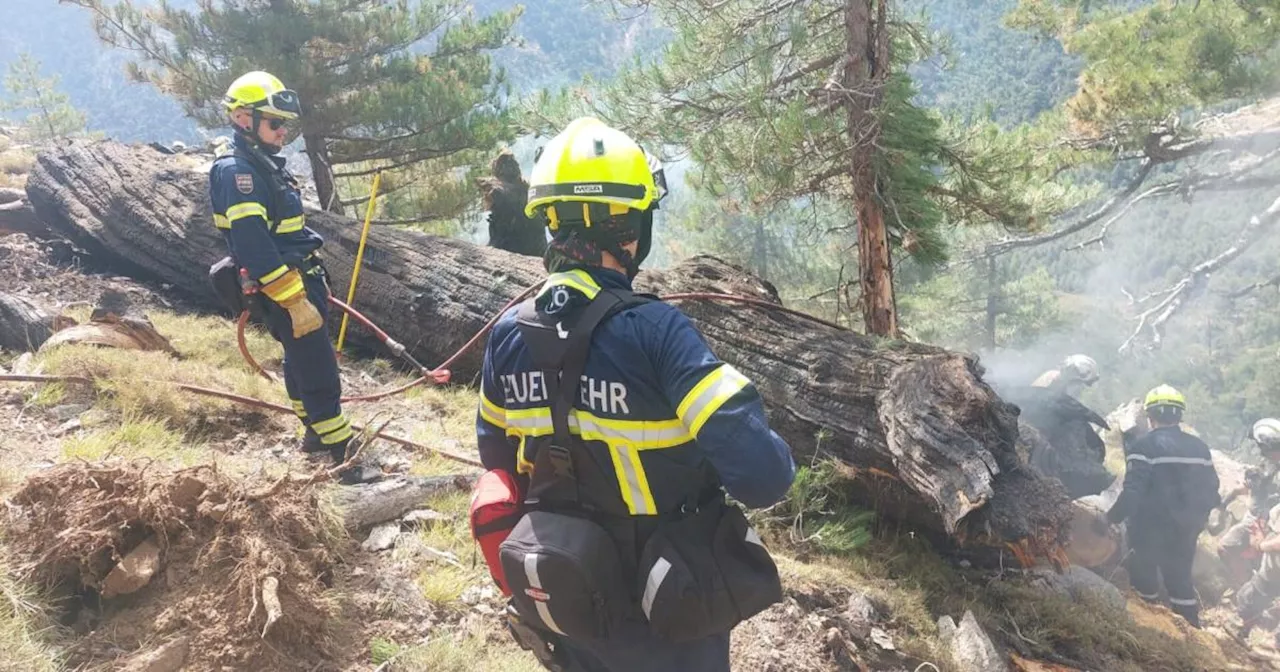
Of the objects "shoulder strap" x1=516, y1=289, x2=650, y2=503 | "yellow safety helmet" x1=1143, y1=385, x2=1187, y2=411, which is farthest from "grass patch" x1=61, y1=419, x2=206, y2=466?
"yellow safety helmet" x1=1143, y1=385, x2=1187, y2=411

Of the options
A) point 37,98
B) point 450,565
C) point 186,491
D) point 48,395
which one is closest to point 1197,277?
point 450,565

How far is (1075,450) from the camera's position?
27.0 ft

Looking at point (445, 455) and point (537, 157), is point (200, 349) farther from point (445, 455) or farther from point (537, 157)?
point (537, 157)

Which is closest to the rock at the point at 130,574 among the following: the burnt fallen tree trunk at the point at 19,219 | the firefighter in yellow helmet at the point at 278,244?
the firefighter in yellow helmet at the point at 278,244

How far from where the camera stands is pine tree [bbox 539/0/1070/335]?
5.18m

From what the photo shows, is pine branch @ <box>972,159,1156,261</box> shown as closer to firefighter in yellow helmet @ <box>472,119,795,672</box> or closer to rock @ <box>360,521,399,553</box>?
rock @ <box>360,521,399,553</box>

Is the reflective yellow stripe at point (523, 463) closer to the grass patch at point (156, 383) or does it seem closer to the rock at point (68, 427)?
the grass patch at point (156, 383)

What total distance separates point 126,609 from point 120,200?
6.57m

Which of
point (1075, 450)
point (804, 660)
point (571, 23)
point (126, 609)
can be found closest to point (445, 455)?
point (126, 609)

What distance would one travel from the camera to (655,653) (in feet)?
5.91

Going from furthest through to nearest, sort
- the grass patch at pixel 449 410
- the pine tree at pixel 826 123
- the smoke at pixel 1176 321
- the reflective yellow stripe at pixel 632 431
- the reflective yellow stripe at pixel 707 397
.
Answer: the smoke at pixel 1176 321 < the pine tree at pixel 826 123 < the grass patch at pixel 449 410 < the reflective yellow stripe at pixel 632 431 < the reflective yellow stripe at pixel 707 397

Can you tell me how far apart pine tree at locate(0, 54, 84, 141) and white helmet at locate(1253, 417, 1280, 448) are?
124 feet

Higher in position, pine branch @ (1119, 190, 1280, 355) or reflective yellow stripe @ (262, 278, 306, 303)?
reflective yellow stripe @ (262, 278, 306, 303)

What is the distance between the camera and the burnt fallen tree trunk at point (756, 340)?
3350 mm
